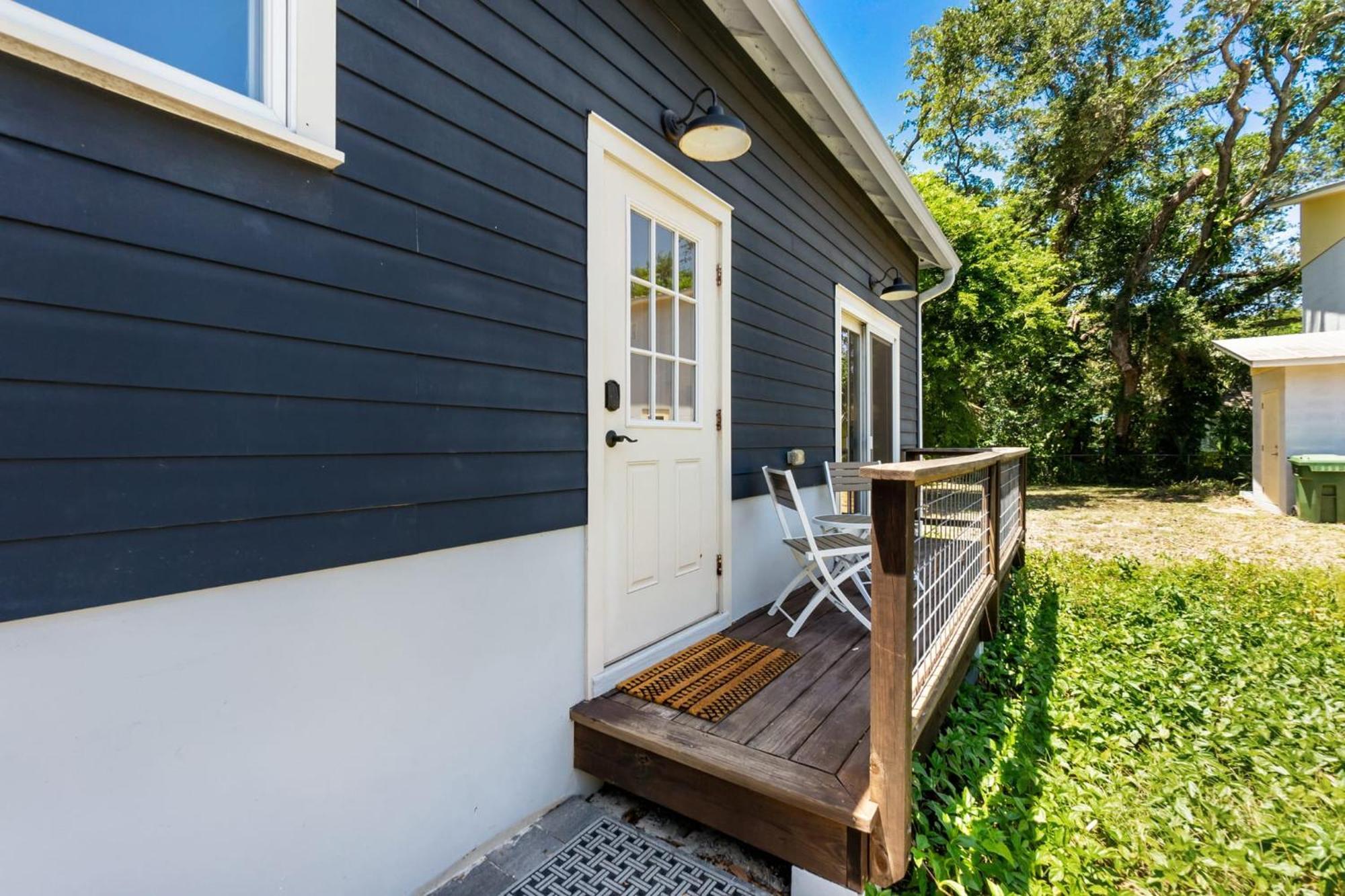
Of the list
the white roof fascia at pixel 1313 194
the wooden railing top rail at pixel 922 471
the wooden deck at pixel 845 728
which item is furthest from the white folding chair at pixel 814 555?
the white roof fascia at pixel 1313 194

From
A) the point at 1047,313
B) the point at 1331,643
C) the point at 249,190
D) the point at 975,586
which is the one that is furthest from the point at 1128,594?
the point at 1047,313

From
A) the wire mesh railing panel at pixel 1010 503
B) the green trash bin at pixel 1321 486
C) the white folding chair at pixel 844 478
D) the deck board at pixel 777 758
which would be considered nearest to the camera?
the deck board at pixel 777 758

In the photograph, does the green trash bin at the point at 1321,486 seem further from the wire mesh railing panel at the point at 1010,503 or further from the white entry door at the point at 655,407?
the white entry door at the point at 655,407

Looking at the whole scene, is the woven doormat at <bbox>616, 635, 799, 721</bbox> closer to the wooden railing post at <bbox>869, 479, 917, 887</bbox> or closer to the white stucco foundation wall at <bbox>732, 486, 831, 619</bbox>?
the white stucco foundation wall at <bbox>732, 486, 831, 619</bbox>

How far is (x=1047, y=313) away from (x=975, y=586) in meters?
8.77

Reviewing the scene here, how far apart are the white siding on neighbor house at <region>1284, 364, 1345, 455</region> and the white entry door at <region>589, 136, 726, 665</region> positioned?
9.61 metres

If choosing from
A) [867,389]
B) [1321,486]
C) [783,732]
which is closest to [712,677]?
[783,732]

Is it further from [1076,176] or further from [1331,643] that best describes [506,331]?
[1076,176]

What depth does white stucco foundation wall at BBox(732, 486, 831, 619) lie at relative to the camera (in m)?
3.24

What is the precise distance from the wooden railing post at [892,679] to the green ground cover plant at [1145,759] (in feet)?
0.66

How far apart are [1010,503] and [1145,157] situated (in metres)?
12.8

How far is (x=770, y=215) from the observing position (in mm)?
3617

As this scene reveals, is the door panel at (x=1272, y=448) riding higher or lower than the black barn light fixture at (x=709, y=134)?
lower

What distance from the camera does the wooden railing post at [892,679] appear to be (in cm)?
154
